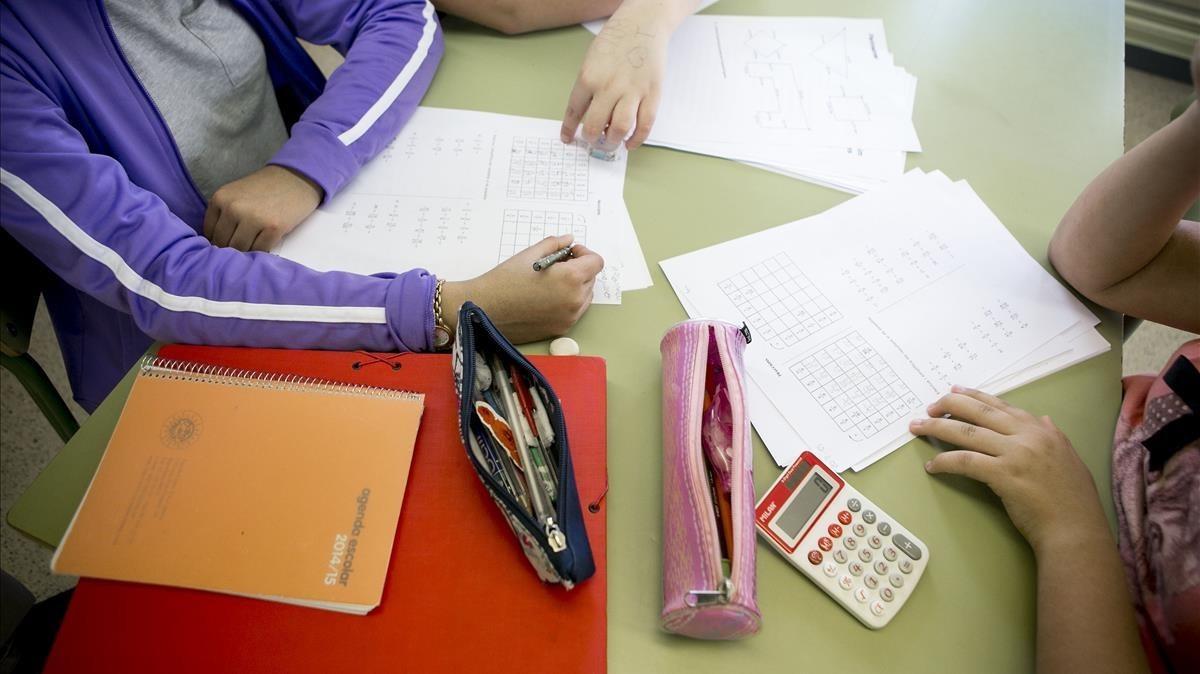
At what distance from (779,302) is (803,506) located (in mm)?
232

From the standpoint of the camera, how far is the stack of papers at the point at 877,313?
0.67 metres

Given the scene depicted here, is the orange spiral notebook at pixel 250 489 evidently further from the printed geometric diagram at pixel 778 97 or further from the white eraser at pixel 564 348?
the printed geometric diagram at pixel 778 97

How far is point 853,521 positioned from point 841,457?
0.07m

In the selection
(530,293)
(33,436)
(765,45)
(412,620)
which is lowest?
(33,436)

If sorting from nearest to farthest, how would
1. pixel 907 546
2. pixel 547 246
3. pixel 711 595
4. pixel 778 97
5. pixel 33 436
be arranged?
pixel 711 595 → pixel 907 546 → pixel 547 246 → pixel 778 97 → pixel 33 436

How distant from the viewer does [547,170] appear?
0.82m

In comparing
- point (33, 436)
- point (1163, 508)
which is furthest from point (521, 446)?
point (33, 436)

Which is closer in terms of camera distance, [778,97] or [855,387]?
[855,387]

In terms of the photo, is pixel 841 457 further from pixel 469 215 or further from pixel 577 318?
pixel 469 215

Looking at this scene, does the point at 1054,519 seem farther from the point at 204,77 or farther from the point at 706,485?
the point at 204,77

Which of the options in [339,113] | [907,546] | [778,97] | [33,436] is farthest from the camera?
[33,436]

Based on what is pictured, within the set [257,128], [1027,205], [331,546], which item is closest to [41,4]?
[257,128]

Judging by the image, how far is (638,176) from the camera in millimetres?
828

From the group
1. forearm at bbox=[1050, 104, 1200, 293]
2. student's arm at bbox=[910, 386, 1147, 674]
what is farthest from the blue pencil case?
forearm at bbox=[1050, 104, 1200, 293]
